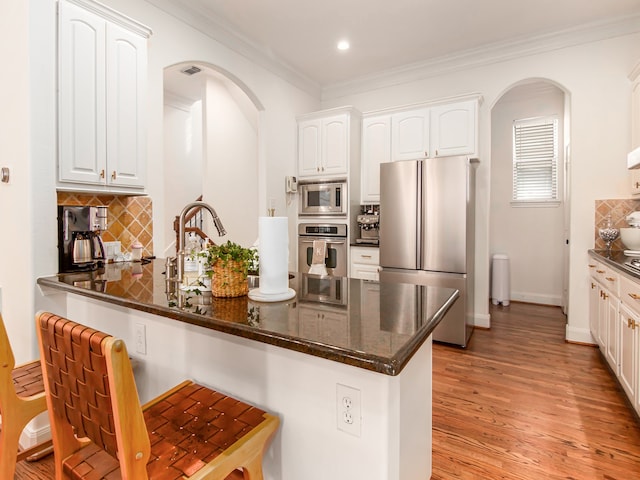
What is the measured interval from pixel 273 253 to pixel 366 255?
298 centimetres

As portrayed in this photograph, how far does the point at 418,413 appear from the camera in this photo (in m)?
1.28

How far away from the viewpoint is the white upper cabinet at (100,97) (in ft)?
6.77

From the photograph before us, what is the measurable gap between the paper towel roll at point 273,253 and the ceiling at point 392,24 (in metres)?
2.60

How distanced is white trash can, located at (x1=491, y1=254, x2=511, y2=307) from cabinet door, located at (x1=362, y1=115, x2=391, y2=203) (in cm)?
227

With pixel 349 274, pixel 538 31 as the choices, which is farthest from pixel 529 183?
pixel 349 274

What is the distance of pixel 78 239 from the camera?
85.0 inches

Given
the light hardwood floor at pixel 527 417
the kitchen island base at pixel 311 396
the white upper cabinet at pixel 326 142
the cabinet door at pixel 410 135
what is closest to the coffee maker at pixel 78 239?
the kitchen island base at pixel 311 396

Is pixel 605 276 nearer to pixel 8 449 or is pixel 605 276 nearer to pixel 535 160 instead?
pixel 535 160

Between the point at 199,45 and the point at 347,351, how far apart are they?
129 inches

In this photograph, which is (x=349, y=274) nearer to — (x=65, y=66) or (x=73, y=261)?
(x=73, y=261)

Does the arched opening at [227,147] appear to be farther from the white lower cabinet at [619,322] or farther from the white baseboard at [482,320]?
the white lower cabinet at [619,322]

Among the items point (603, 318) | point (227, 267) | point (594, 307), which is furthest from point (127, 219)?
point (594, 307)

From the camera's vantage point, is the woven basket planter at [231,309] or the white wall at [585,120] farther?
the white wall at [585,120]

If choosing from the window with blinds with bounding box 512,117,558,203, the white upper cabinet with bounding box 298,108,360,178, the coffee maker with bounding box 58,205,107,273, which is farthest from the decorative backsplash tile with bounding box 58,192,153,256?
the window with blinds with bounding box 512,117,558,203
